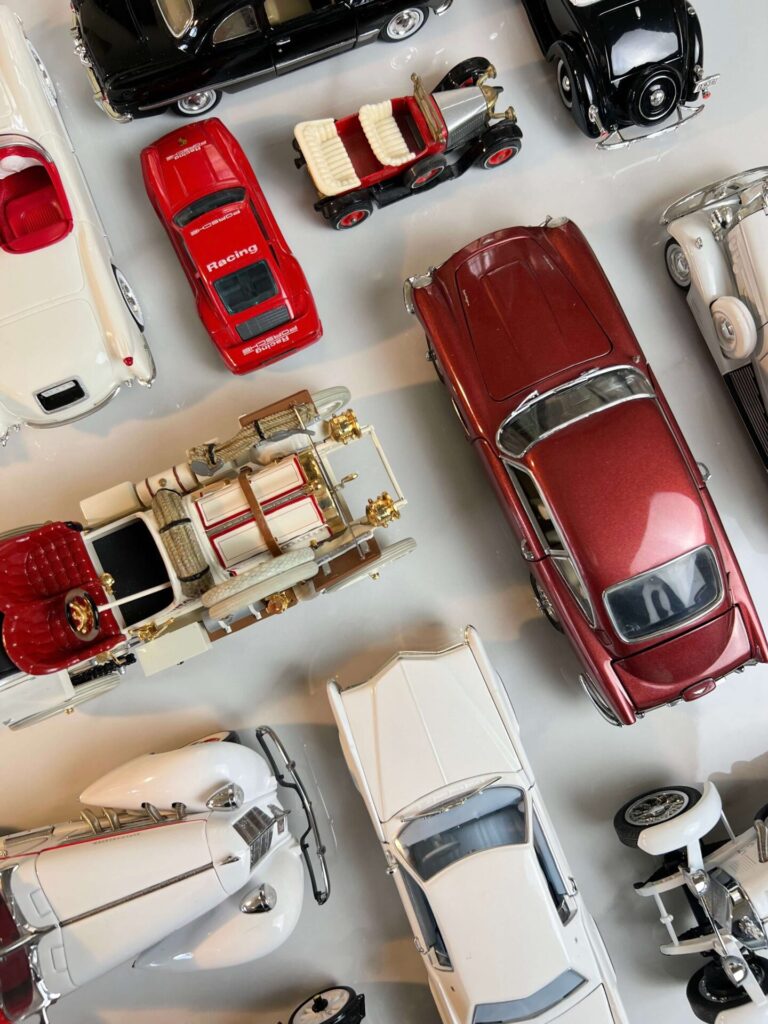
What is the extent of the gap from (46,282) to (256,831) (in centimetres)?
279

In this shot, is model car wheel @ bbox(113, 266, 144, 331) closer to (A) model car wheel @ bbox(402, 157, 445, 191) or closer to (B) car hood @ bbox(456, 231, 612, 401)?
(A) model car wheel @ bbox(402, 157, 445, 191)

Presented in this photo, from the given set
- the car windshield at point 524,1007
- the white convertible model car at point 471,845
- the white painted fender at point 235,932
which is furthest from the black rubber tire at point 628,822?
the white painted fender at point 235,932

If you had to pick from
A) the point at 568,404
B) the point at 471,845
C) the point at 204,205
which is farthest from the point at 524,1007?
the point at 204,205

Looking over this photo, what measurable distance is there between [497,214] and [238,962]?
4.14m

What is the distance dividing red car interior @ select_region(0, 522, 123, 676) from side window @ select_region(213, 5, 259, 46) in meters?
2.51

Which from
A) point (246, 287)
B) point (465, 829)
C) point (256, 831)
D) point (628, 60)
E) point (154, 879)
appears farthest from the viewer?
point (628, 60)

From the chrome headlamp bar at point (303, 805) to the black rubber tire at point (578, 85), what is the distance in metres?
3.65

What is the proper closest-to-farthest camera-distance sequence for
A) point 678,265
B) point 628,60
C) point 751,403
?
point 628,60, point 751,403, point 678,265

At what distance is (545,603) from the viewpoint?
3.81m

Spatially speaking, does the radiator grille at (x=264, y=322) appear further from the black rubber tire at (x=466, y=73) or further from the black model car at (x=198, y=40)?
the black rubber tire at (x=466, y=73)

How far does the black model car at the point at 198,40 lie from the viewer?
11.6 feet

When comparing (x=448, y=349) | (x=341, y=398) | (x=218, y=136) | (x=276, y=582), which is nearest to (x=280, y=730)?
(x=276, y=582)

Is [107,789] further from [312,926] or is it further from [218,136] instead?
[218,136]

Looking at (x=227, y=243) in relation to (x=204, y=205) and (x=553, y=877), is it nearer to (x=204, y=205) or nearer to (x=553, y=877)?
(x=204, y=205)
